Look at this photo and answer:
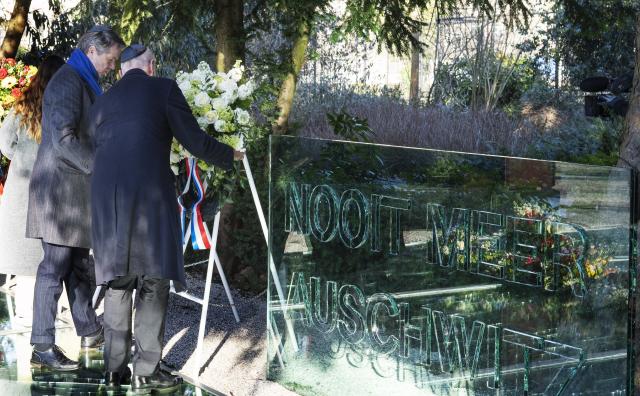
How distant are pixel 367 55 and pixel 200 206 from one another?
1681cm

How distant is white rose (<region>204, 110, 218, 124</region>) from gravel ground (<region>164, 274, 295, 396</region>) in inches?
59.2

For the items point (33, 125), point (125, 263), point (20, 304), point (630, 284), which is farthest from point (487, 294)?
point (20, 304)

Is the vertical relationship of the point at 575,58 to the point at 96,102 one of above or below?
above

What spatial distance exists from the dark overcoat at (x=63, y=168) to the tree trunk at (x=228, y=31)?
3794mm

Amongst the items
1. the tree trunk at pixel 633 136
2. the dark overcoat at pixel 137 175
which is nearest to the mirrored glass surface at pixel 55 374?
the dark overcoat at pixel 137 175

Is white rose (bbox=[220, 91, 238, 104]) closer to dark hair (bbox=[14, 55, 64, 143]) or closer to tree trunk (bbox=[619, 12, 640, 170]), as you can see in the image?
dark hair (bbox=[14, 55, 64, 143])

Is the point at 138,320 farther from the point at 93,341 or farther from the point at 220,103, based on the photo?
the point at 220,103

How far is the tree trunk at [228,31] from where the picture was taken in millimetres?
8586

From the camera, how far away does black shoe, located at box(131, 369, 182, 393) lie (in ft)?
15.7

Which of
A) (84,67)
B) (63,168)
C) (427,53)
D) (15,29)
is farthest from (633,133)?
(427,53)

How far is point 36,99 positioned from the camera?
17.0 feet

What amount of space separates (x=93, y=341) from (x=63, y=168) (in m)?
1.19

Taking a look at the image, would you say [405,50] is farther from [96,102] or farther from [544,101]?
[544,101]

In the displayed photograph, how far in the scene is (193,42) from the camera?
20.8 meters
